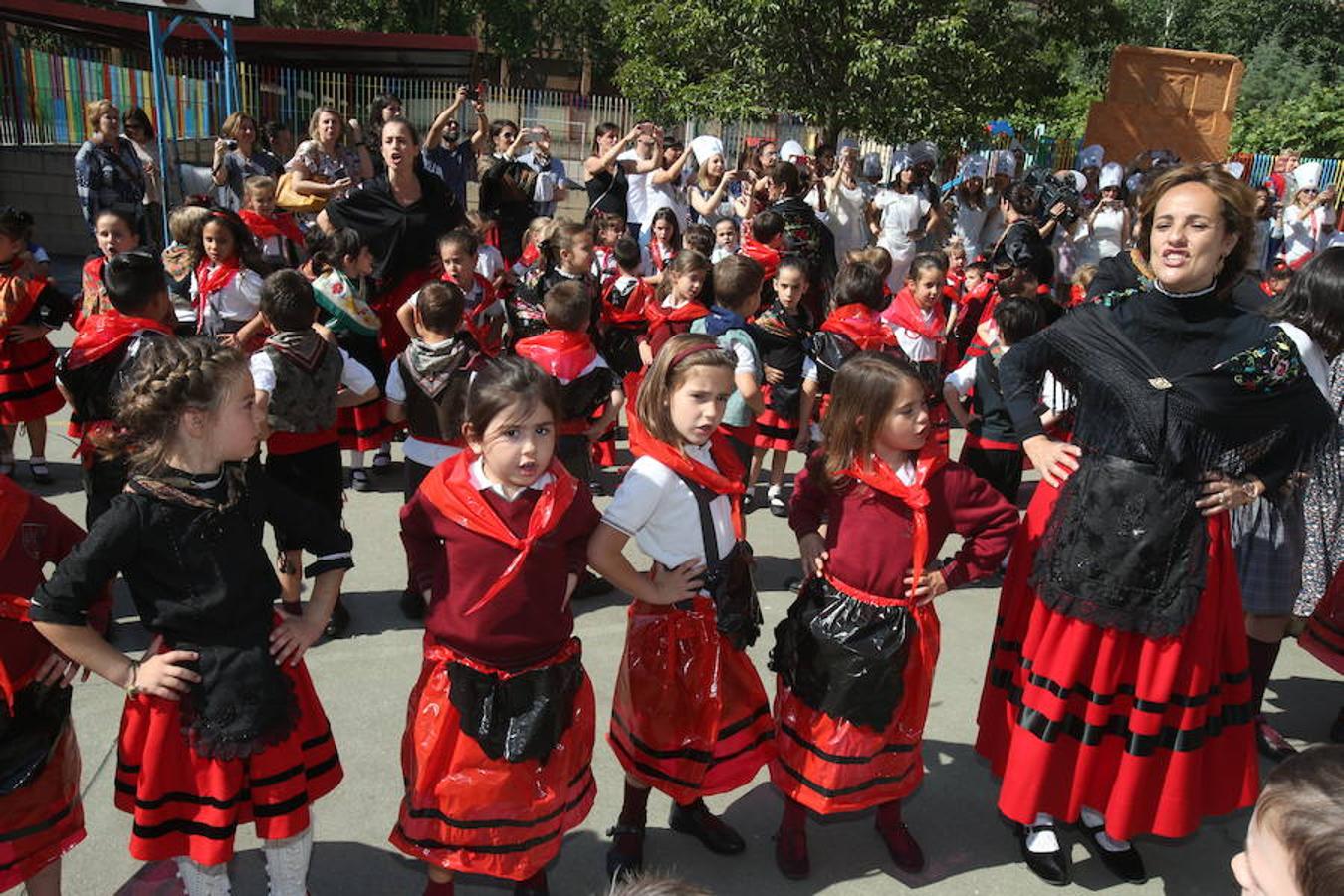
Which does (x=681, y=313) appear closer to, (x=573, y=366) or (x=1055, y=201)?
(x=573, y=366)

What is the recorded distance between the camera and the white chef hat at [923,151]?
1081 cm

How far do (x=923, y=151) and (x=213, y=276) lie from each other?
9.20 metres

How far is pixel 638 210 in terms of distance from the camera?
30.5 ft

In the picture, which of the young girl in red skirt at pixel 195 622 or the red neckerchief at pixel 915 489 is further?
the red neckerchief at pixel 915 489

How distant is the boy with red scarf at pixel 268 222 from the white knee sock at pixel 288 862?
5339 mm

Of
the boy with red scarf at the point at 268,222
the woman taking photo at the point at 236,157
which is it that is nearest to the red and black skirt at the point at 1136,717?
the boy with red scarf at the point at 268,222

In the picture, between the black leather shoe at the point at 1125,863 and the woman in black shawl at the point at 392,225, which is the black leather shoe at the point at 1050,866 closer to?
the black leather shoe at the point at 1125,863

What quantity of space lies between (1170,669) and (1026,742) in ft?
1.48

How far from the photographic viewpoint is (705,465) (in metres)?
2.84

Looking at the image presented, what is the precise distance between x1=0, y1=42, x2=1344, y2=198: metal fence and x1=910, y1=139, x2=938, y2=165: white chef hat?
39.3 inches

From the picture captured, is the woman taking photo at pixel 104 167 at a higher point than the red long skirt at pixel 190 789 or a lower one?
higher

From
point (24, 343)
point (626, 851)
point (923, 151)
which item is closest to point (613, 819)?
point (626, 851)

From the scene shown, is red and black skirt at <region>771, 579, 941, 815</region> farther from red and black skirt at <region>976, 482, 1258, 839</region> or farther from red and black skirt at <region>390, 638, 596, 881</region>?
red and black skirt at <region>390, 638, 596, 881</region>

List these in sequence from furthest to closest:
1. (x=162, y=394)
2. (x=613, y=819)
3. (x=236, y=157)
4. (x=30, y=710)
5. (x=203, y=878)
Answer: (x=236, y=157) → (x=613, y=819) → (x=203, y=878) → (x=30, y=710) → (x=162, y=394)
